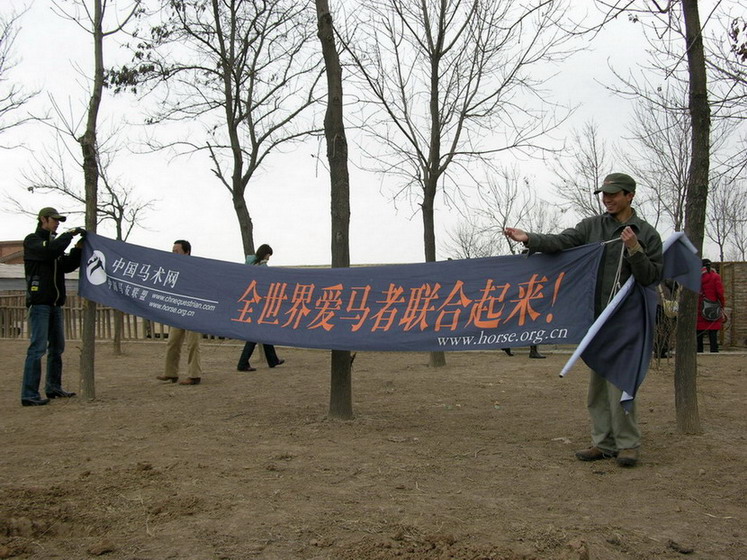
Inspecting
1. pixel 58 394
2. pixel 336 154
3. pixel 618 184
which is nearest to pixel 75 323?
pixel 58 394

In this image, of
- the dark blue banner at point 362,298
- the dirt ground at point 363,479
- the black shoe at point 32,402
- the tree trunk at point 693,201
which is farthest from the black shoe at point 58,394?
the tree trunk at point 693,201

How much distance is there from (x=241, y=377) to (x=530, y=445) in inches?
219

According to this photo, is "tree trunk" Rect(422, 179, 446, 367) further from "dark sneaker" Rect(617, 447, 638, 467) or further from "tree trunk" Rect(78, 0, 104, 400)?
"dark sneaker" Rect(617, 447, 638, 467)

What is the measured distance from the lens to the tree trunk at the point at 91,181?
25.8 feet

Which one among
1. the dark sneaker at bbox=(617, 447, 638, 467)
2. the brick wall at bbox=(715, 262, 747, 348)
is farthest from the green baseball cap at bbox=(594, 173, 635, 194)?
the brick wall at bbox=(715, 262, 747, 348)

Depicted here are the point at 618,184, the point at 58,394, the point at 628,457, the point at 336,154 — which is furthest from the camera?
the point at 58,394

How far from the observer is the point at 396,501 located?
4.20 metres

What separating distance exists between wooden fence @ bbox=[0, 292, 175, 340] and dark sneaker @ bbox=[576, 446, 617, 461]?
12.5 meters

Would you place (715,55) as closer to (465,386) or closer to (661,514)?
(465,386)

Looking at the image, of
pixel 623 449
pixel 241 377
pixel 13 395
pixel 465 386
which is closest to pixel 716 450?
pixel 623 449

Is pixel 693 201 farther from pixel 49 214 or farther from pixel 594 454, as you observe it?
pixel 49 214

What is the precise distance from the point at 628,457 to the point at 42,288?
627cm

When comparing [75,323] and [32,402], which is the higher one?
[75,323]

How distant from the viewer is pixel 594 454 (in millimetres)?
5160
